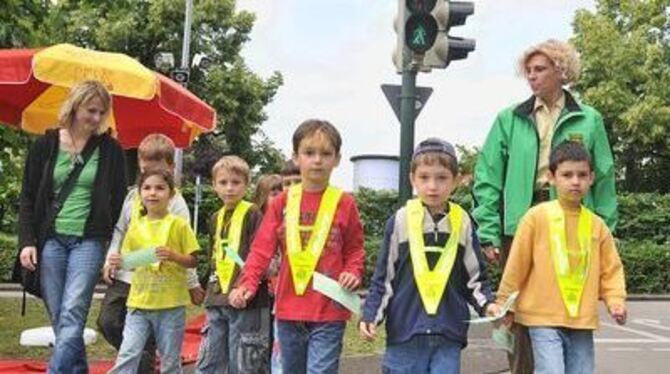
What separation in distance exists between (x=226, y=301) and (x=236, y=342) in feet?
0.90

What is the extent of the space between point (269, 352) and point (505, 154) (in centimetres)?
210

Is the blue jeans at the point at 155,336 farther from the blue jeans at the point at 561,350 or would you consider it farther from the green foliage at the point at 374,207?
the green foliage at the point at 374,207

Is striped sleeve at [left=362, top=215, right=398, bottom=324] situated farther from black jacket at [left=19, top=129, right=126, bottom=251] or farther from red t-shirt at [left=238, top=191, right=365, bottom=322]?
black jacket at [left=19, top=129, right=126, bottom=251]

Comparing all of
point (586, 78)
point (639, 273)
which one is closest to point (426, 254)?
point (639, 273)

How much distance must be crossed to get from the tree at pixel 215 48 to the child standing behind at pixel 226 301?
98.7ft

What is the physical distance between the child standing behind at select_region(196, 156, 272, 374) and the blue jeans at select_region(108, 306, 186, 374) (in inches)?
16.0

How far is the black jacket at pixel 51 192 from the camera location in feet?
18.5

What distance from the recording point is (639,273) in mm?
24438

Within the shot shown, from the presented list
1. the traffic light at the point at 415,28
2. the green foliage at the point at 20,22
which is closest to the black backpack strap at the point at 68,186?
the traffic light at the point at 415,28

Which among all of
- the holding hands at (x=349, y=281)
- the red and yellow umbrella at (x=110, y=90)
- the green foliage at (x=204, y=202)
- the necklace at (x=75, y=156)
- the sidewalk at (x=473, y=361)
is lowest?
the sidewalk at (x=473, y=361)

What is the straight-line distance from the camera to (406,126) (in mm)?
8086

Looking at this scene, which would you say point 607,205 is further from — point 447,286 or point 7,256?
point 7,256

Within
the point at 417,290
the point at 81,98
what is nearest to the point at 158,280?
the point at 81,98

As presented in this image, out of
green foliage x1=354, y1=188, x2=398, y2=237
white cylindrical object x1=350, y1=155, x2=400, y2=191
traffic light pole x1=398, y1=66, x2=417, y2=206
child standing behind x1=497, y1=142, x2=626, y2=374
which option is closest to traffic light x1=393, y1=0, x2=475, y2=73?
traffic light pole x1=398, y1=66, x2=417, y2=206
